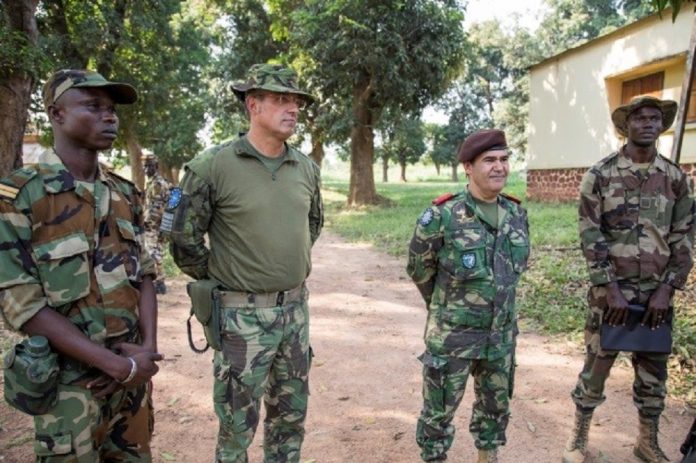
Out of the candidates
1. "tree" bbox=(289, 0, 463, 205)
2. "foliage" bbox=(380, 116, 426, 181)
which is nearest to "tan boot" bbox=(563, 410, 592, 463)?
"tree" bbox=(289, 0, 463, 205)

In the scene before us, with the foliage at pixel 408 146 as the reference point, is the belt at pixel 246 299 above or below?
below

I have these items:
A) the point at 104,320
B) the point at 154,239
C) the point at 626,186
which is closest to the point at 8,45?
the point at 154,239

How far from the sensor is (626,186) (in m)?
3.00

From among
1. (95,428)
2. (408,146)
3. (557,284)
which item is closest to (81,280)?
(95,428)

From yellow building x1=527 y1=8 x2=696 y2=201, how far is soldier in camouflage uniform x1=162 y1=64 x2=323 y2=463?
11402 millimetres

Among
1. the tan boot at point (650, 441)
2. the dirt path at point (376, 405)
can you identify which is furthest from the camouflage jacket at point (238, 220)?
the tan boot at point (650, 441)

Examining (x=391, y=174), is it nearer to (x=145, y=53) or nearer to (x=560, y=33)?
(x=560, y=33)

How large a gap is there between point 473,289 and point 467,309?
11cm

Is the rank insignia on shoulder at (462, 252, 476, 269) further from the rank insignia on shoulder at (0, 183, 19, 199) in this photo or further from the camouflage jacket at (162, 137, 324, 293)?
the rank insignia on shoulder at (0, 183, 19, 199)

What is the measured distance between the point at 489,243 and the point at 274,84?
4.59 feet

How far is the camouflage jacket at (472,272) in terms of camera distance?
2.72 m

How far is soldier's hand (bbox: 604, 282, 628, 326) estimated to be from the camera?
115 inches

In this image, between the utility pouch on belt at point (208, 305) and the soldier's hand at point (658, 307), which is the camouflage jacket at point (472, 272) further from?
the utility pouch on belt at point (208, 305)

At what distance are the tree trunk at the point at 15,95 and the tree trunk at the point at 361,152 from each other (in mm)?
11570
